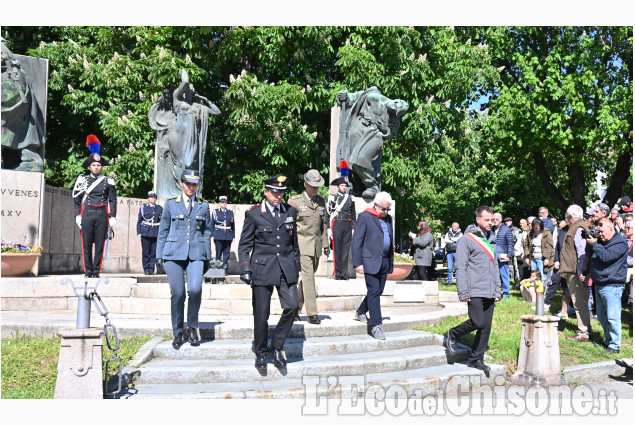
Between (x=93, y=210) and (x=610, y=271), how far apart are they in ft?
25.4

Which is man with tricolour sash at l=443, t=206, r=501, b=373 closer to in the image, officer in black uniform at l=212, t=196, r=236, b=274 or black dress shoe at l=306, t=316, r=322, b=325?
black dress shoe at l=306, t=316, r=322, b=325

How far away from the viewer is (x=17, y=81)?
1167 centimetres

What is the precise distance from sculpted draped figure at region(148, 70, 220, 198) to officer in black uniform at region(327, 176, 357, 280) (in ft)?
12.8

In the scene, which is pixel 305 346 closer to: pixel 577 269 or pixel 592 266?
pixel 592 266

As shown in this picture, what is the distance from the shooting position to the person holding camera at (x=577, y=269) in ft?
29.3

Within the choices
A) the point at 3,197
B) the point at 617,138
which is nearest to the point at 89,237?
the point at 3,197

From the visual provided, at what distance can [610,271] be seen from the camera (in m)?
8.15

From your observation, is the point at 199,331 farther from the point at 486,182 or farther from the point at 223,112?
the point at 486,182

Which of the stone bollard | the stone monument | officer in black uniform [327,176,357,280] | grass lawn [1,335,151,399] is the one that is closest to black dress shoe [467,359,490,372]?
the stone bollard

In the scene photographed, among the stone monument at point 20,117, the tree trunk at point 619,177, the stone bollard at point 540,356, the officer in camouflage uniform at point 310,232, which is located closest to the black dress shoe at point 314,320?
the officer in camouflage uniform at point 310,232

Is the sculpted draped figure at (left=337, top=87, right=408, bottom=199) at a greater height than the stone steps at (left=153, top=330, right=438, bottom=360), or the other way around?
the sculpted draped figure at (left=337, top=87, right=408, bottom=199)

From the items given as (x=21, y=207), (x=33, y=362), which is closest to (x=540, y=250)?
(x=33, y=362)

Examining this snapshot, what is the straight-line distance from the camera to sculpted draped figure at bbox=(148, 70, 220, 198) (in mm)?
13703

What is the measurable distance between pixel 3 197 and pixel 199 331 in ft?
18.2
